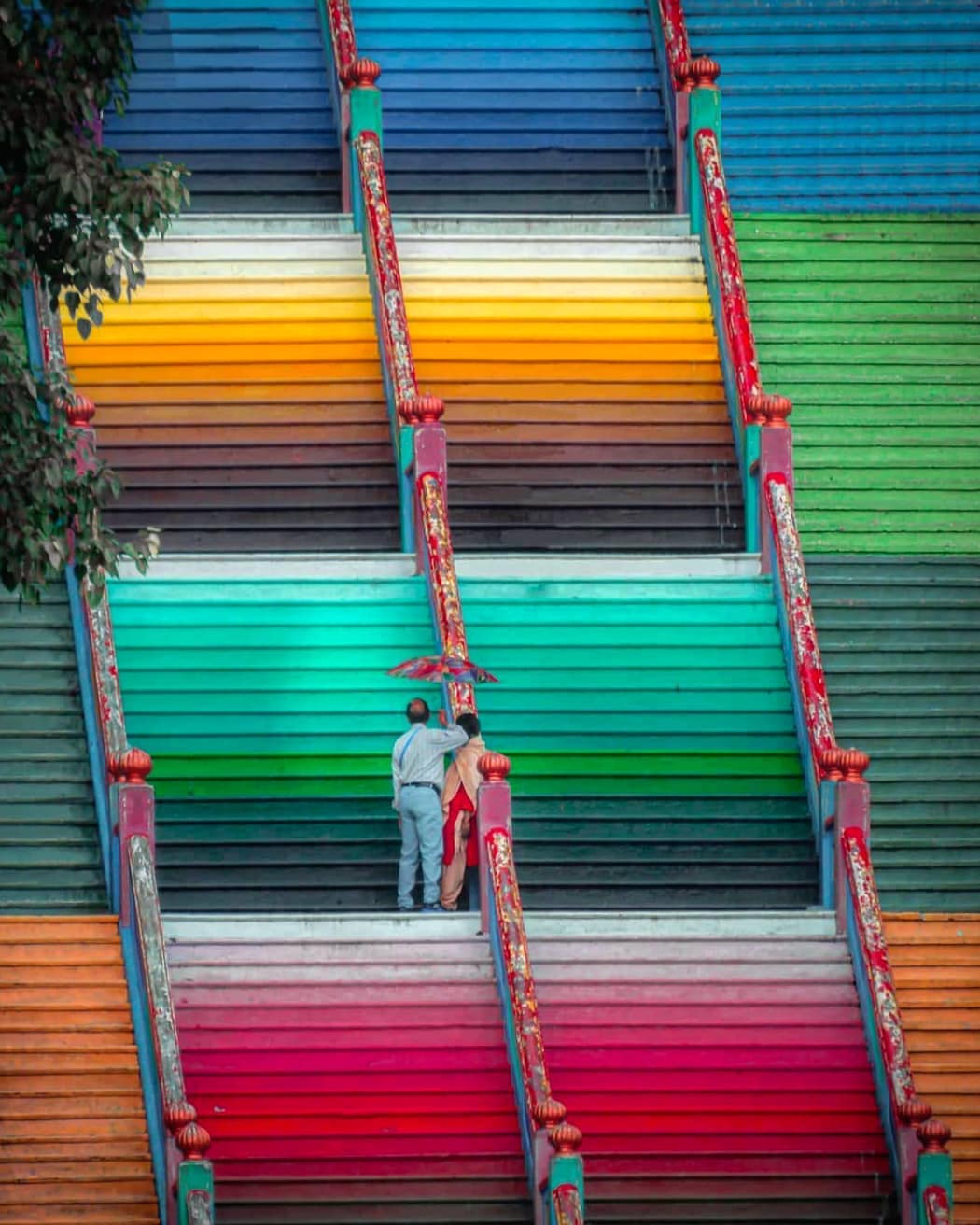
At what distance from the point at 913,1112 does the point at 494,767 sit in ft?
Answer: 12.1

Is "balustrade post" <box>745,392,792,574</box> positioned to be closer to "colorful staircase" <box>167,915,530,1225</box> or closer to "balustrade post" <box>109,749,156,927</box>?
"colorful staircase" <box>167,915,530,1225</box>

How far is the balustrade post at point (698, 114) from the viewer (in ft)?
98.6

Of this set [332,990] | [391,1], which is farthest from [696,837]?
[391,1]

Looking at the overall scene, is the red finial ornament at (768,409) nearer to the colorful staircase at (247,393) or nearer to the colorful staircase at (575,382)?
the colorful staircase at (575,382)

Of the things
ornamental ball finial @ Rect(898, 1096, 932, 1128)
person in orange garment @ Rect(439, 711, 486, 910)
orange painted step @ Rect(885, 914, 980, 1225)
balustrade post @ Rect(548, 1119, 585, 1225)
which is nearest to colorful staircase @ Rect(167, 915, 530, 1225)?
person in orange garment @ Rect(439, 711, 486, 910)

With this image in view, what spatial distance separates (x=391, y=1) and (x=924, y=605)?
8930 millimetres

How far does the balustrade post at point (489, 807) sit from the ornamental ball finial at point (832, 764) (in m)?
2.54

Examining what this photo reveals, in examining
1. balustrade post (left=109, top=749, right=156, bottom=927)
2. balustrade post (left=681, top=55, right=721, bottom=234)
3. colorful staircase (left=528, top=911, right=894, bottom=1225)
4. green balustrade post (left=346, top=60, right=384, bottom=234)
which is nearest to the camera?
colorful staircase (left=528, top=911, right=894, bottom=1225)

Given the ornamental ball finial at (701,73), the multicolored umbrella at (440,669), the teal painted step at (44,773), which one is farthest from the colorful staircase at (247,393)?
the ornamental ball finial at (701,73)

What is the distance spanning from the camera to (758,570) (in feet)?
87.6

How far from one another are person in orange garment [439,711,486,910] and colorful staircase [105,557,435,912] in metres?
0.62

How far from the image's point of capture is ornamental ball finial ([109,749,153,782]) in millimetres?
22906

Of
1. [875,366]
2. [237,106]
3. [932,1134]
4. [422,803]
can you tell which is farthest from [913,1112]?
[237,106]

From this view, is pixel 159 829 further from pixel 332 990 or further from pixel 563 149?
pixel 563 149
